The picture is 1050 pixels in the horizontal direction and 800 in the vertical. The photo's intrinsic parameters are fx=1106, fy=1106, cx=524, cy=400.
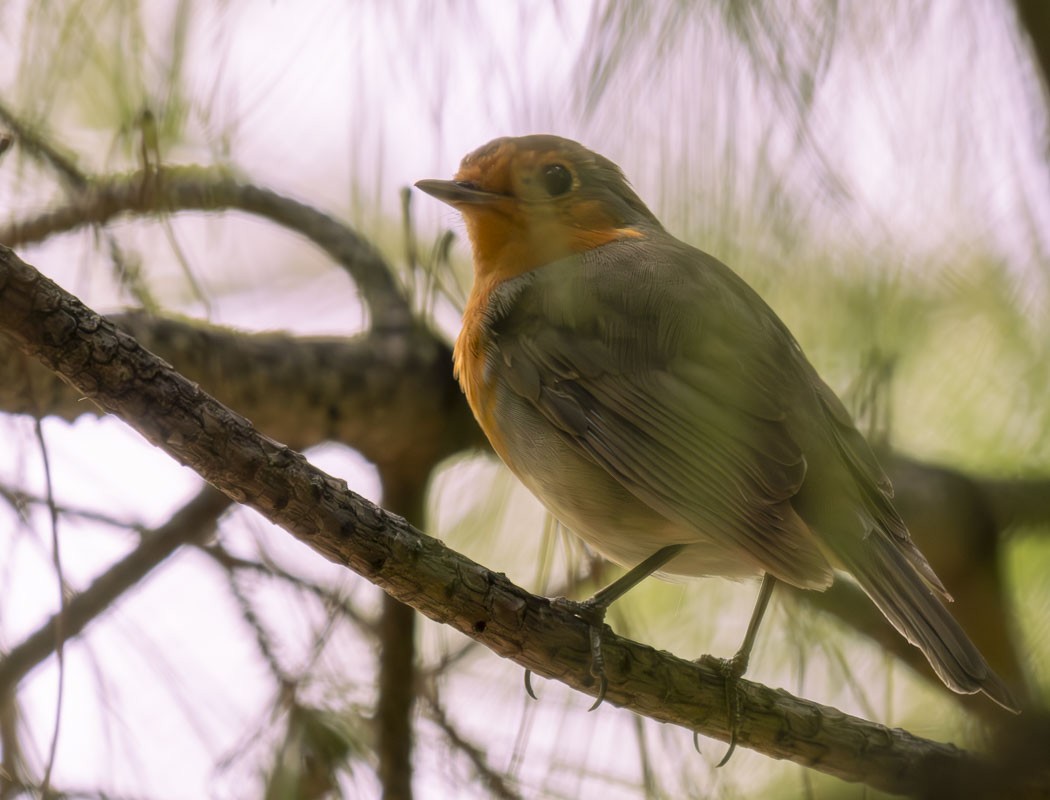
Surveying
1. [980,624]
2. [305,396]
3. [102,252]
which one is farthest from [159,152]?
[980,624]

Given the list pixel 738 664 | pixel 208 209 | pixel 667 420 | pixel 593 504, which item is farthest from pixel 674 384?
pixel 208 209

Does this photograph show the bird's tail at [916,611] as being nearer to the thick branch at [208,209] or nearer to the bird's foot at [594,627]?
the bird's foot at [594,627]

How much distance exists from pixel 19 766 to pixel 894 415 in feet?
8.10

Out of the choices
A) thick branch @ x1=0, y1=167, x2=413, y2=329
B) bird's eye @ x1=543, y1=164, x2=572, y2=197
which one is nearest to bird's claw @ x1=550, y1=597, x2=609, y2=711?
thick branch @ x1=0, y1=167, x2=413, y2=329

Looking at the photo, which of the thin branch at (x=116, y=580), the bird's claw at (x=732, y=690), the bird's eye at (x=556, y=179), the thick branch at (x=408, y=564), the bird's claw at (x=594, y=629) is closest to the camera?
the thick branch at (x=408, y=564)

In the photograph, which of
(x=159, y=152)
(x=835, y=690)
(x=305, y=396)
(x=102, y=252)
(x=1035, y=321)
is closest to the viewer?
(x=1035, y=321)

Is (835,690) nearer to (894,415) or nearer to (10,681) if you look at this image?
(894,415)

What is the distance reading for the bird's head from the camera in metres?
3.21

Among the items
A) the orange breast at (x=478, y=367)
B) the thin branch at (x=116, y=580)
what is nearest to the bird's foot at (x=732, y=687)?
the orange breast at (x=478, y=367)

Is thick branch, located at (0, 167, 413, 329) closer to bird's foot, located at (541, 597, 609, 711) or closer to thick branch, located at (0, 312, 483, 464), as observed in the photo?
thick branch, located at (0, 312, 483, 464)

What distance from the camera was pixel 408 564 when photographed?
2227mm

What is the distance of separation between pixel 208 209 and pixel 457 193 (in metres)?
0.67

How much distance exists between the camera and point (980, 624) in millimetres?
3209

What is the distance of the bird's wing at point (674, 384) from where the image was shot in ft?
8.46
